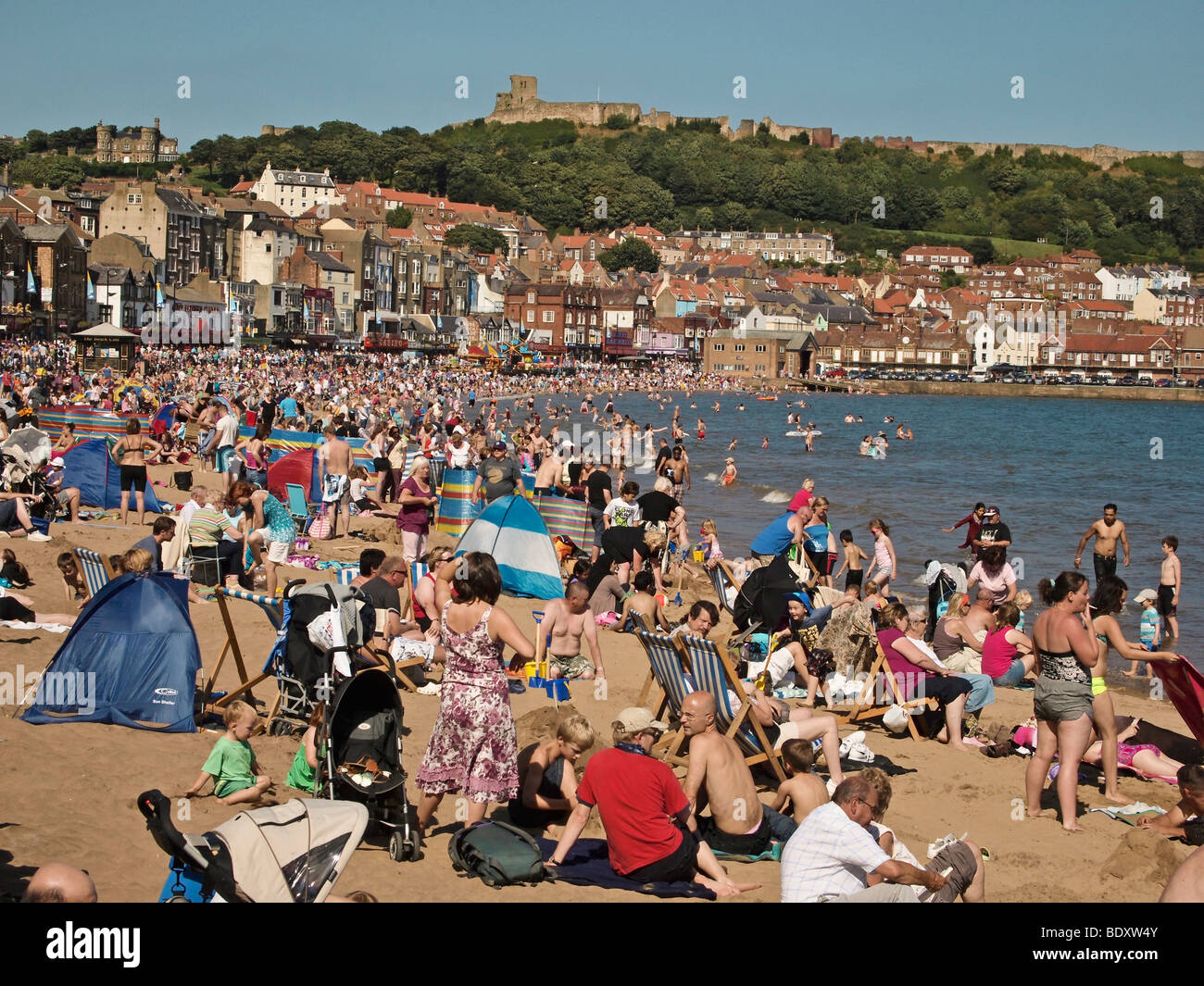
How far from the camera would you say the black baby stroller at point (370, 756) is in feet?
17.6

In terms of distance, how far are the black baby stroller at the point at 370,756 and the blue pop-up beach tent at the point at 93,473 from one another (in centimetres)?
843

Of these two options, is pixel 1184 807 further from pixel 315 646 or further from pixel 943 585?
pixel 943 585

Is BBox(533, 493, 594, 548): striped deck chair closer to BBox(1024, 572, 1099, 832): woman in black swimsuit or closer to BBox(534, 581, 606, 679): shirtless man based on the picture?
BBox(534, 581, 606, 679): shirtless man

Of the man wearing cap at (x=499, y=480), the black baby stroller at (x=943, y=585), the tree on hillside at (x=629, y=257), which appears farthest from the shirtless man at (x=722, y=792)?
the tree on hillside at (x=629, y=257)

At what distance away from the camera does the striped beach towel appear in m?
13.3

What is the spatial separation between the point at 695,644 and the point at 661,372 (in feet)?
313

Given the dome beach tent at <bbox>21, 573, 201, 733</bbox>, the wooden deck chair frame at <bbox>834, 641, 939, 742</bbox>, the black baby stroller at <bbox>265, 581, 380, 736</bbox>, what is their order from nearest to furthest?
the black baby stroller at <bbox>265, 581, 380, 736</bbox>, the dome beach tent at <bbox>21, 573, 201, 733</bbox>, the wooden deck chair frame at <bbox>834, 641, 939, 742</bbox>

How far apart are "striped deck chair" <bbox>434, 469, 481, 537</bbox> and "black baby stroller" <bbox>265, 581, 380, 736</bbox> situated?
684 centimetres

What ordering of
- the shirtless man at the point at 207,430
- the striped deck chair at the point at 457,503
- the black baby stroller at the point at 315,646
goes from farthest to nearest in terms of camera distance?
the shirtless man at the point at 207,430
the striped deck chair at the point at 457,503
the black baby stroller at the point at 315,646

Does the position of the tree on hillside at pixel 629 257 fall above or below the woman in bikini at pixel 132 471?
above

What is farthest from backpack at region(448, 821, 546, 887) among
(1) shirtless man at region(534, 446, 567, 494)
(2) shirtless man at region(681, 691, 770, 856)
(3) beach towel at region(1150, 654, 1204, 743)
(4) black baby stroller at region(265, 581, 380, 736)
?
(1) shirtless man at region(534, 446, 567, 494)

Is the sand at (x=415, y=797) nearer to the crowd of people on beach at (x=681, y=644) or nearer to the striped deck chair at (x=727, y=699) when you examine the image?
the crowd of people on beach at (x=681, y=644)

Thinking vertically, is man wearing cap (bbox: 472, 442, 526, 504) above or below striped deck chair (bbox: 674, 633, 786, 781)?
above
